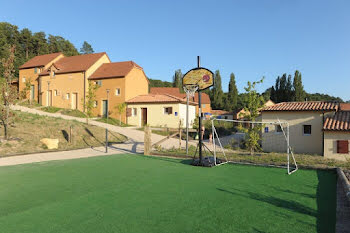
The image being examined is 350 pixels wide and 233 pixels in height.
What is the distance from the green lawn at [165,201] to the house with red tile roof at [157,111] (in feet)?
65.4

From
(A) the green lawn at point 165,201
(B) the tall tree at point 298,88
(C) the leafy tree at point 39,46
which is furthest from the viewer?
(C) the leafy tree at point 39,46

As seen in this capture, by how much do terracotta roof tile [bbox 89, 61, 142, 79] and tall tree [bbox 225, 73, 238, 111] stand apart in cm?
3389

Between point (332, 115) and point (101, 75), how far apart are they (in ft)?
93.5

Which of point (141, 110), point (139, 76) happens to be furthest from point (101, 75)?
point (141, 110)

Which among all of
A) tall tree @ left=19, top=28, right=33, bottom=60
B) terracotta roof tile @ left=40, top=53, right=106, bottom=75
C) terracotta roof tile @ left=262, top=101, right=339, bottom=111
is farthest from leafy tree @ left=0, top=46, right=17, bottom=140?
tall tree @ left=19, top=28, right=33, bottom=60

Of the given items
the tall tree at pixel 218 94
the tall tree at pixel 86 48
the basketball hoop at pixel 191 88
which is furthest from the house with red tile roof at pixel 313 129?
the tall tree at pixel 86 48

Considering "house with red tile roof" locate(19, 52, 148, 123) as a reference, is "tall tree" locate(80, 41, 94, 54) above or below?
above

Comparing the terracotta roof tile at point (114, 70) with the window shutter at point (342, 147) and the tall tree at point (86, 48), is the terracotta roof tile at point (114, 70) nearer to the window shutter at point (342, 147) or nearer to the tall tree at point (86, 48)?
the window shutter at point (342, 147)

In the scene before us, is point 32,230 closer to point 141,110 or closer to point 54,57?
point 141,110

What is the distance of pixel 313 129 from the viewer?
1611 cm

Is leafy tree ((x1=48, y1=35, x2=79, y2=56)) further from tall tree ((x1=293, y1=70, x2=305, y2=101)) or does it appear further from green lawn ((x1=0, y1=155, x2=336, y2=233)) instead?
green lawn ((x1=0, y1=155, x2=336, y2=233))

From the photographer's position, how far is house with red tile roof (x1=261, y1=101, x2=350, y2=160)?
14484mm

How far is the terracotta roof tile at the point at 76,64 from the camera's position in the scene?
1366 inches

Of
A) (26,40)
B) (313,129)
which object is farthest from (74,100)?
(26,40)
